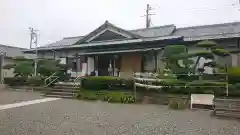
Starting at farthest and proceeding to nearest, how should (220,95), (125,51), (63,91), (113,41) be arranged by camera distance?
(113,41), (125,51), (63,91), (220,95)

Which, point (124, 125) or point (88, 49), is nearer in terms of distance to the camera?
point (124, 125)

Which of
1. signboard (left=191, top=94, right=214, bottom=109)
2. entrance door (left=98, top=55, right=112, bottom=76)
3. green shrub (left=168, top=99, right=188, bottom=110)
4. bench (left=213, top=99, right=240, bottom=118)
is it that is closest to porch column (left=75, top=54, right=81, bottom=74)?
entrance door (left=98, top=55, right=112, bottom=76)

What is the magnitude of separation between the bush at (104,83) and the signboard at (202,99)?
14.1 feet

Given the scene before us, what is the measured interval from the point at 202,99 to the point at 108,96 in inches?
208

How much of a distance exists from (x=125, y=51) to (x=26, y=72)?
Result: 9077 millimetres

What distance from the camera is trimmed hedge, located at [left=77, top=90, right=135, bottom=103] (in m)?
13.1

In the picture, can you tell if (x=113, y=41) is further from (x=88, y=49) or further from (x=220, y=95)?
(x=220, y=95)

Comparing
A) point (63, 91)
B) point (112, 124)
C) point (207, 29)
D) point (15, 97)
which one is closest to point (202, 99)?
point (112, 124)

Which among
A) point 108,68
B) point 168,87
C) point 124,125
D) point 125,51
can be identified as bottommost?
point 124,125

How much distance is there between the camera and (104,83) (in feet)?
48.7

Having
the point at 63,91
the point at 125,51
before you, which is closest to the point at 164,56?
the point at 125,51

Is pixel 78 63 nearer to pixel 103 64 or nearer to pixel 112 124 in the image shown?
pixel 103 64

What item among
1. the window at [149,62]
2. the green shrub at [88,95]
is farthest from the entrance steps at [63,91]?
the window at [149,62]

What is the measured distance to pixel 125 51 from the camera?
17.6 metres
